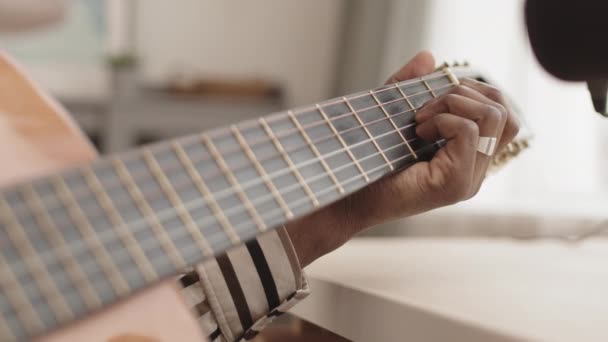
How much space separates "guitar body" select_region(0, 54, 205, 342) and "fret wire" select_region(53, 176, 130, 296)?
2cm

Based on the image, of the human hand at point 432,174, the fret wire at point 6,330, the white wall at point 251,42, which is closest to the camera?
the fret wire at point 6,330

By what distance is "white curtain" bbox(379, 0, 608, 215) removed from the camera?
7.07 feet

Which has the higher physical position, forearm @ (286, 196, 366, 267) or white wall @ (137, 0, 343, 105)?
white wall @ (137, 0, 343, 105)

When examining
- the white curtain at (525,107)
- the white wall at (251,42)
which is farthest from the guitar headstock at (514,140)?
the white wall at (251,42)

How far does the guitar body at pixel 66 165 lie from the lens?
1.23ft

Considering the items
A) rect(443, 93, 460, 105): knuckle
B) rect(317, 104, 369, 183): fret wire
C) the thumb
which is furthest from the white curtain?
rect(317, 104, 369, 183): fret wire

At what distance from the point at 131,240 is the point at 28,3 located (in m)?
0.65

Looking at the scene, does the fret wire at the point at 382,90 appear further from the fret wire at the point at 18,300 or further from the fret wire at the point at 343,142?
the fret wire at the point at 18,300

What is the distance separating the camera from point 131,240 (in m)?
0.37

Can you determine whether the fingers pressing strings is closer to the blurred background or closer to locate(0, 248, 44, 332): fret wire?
locate(0, 248, 44, 332): fret wire

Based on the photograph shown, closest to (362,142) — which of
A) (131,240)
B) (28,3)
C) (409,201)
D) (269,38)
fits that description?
(409,201)

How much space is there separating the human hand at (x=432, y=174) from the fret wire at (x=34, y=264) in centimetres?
36

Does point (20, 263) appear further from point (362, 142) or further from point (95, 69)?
point (95, 69)

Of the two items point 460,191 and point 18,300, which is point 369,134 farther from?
point 18,300
